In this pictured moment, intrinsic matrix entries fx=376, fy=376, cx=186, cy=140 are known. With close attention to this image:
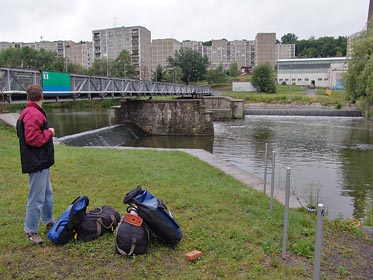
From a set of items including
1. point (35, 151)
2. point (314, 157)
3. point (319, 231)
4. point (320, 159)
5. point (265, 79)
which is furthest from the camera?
point (265, 79)

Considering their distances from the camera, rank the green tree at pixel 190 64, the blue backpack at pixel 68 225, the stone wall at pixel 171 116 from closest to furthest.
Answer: the blue backpack at pixel 68 225, the stone wall at pixel 171 116, the green tree at pixel 190 64

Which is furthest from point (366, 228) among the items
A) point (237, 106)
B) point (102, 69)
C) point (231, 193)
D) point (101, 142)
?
point (102, 69)

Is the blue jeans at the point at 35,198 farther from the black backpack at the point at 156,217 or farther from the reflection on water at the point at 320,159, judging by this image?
the reflection on water at the point at 320,159

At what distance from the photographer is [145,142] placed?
26484 mm

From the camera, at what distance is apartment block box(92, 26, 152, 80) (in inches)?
4601

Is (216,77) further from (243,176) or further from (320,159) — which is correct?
(243,176)

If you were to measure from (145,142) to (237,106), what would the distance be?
23355mm

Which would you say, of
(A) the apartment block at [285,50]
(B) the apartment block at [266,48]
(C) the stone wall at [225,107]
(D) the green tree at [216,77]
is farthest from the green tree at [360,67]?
(A) the apartment block at [285,50]

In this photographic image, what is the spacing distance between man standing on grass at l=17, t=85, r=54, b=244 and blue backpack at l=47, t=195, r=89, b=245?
0.21 metres

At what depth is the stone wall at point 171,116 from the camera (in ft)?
95.9

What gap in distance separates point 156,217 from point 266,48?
5566 inches

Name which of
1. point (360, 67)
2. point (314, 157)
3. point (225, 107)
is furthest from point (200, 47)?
point (314, 157)

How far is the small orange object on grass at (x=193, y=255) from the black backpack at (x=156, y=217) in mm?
279

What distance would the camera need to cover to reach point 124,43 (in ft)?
392
